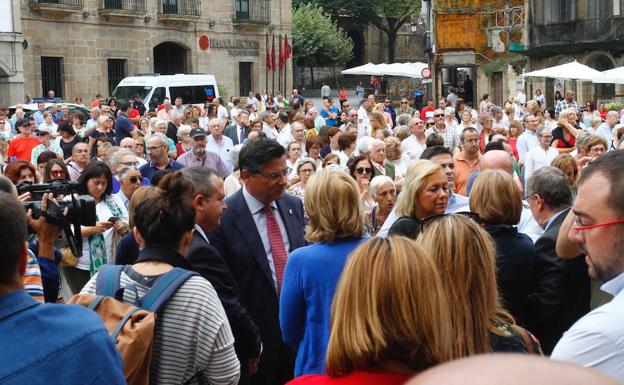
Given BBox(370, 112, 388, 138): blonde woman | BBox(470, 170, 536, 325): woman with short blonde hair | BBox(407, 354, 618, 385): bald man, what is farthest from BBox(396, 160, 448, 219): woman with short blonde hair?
BBox(370, 112, 388, 138): blonde woman

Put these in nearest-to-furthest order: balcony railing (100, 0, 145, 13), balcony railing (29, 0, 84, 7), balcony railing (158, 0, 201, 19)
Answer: balcony railing (29, 0, 84, 7), balcony railing (100, 0, 145, 13), balcony railing (158, 0, 201, 19)

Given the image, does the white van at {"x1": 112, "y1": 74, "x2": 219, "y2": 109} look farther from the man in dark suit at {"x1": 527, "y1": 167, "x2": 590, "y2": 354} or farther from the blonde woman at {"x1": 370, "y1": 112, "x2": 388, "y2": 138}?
the man in dark suit at {"x1": 527, "y1": 167, "x2": 590, "y2": 354}

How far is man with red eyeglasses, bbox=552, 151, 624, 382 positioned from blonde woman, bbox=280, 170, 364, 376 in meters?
1.25

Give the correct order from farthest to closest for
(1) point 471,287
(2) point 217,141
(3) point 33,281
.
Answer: (2) point 217,141 → (3) point 33,281 → (1) point 471,287

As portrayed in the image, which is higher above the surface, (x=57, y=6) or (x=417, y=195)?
(x=57, y=6)

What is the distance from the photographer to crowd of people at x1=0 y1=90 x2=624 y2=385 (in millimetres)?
2682

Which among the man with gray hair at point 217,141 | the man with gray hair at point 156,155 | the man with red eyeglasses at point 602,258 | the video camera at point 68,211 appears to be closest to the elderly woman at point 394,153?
the man with gray hair at point 156,155

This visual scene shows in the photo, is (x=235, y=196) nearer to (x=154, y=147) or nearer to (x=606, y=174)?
(x=606, y=174)

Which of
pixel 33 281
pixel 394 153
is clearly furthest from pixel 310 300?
pixel 394 153

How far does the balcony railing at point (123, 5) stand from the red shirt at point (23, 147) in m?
24.3

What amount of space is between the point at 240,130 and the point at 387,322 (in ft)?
43.3

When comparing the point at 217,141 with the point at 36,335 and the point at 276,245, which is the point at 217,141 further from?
the point at 36,335

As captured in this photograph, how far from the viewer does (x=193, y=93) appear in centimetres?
2952

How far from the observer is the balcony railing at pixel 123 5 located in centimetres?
3734
